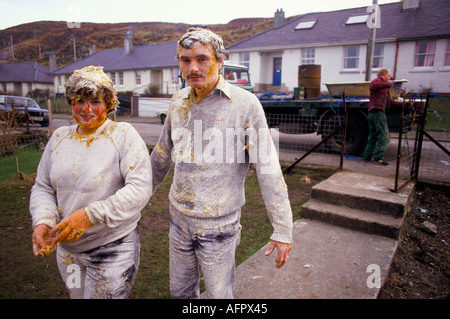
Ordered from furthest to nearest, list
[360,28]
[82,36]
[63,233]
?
[82,36] < [360,28] < [63,233]

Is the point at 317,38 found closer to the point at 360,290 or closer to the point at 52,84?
the point at 360,290

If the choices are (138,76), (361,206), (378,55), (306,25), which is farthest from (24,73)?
(361,206)

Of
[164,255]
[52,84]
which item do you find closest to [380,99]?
[164,255]

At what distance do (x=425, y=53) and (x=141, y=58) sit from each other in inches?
1030

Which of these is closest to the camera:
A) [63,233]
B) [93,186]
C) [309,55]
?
[63,233]

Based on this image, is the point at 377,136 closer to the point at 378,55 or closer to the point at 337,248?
the point at 337,248

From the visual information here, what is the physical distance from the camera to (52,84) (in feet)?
150

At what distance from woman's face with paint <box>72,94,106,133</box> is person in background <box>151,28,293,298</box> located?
0.49 metres

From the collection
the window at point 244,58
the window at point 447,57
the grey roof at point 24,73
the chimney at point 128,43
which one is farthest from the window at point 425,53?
the grey roof at point 24,73

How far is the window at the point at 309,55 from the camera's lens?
70.0 feet

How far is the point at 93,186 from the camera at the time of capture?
165cm

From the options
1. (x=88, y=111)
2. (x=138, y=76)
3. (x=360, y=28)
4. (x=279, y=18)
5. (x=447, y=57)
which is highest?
(x=279, y=18)

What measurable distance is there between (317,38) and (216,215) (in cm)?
2226

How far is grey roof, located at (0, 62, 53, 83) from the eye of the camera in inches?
1735
